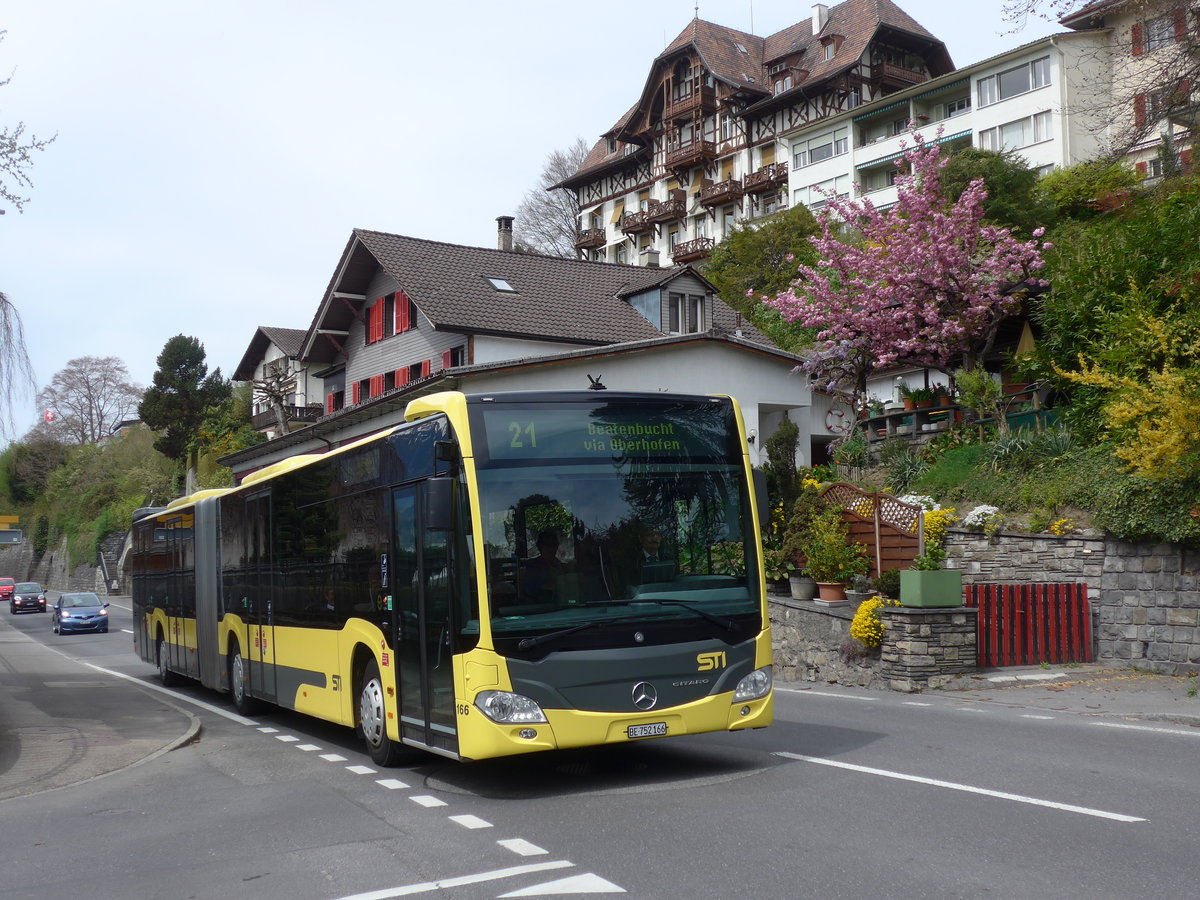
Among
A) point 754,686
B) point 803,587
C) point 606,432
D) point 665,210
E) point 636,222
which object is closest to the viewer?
→ point 606,432

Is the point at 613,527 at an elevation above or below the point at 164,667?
above

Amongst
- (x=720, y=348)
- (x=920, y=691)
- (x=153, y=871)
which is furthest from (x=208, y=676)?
(x=720, y=348)

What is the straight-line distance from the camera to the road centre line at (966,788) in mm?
7609

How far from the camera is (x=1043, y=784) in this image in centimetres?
875

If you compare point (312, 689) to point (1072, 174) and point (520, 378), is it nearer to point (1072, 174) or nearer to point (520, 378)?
point (520, 378)

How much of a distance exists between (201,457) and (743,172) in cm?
3695

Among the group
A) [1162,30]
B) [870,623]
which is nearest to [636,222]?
[1162,30]

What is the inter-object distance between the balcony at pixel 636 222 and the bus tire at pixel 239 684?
206 feet

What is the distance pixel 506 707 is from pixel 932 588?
9216mm

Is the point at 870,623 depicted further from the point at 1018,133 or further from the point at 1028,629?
the point at 1018,133

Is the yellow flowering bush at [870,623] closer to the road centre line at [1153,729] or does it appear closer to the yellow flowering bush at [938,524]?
the yellow flowering bush at [938,524]

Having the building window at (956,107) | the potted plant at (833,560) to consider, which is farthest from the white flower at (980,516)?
the building window at (956,107)

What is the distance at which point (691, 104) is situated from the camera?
7400cm

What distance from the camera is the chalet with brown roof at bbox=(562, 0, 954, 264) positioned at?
67438mm
